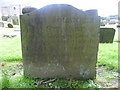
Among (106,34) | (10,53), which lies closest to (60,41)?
(10,53)

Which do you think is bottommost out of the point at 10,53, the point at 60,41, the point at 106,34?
the point at 10,53

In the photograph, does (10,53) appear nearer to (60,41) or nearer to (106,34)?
(60,41)

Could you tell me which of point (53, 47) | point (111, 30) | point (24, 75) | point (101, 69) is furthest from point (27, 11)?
point (111, 30)

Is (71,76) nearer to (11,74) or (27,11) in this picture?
(11,74)

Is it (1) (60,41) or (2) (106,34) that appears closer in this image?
(1) (60,41)

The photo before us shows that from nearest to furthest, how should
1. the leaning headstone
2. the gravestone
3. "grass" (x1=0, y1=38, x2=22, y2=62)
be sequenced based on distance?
1. the gravestone
2. "grass" (x1=0, y1=38, x2=22, y2=62)
3. the leaning headstone

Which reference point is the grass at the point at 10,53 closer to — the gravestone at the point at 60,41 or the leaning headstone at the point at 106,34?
the gravestone at the point at 60,41

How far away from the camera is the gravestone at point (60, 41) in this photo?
206cm

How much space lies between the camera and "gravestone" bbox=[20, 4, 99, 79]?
6.75ft

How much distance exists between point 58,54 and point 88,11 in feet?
2.99

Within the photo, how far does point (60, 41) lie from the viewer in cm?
212

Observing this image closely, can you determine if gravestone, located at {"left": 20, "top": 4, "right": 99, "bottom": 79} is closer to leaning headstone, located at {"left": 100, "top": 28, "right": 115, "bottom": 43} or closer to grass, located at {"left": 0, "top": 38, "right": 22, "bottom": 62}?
grass, located at {"left": 0, "top": 38, "right": 22, "bottom": 62}

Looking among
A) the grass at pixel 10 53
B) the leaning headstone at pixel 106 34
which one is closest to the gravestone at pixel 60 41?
the grass at pixel 10 53

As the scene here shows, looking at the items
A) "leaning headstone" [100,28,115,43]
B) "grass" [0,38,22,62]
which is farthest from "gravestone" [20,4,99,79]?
"leaning headstone" [100,28,115,43]
